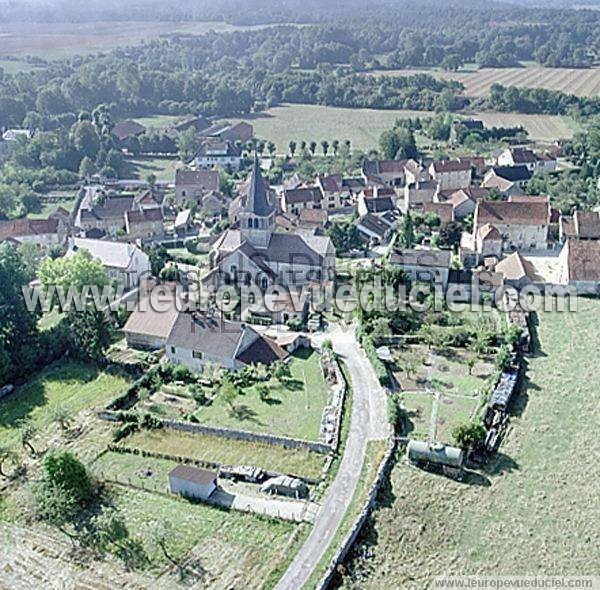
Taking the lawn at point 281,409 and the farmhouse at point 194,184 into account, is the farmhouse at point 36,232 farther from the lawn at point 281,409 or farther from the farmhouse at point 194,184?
the lawn at point 281,409

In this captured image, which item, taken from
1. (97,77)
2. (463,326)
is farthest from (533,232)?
(97,77)

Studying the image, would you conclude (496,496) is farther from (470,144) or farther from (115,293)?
(470,144)

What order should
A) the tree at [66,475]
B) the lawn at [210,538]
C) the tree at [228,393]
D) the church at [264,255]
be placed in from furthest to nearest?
the church at [264,255]
the tree at [228,393]
the tree at [66,475]
the lawn at [210,538]

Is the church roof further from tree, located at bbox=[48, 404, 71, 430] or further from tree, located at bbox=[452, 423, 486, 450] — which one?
tree, located at bbox=[452, 423, 486, 450]

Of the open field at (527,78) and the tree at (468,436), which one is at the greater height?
the open field at (527,78)

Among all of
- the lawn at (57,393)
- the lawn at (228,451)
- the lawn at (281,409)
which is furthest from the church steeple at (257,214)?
the lawn at (228,451)

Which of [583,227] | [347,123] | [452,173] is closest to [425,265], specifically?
[583,227]

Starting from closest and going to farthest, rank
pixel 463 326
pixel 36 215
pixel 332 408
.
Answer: pixel 332 408
pixel 463 326
pixel 36 215
